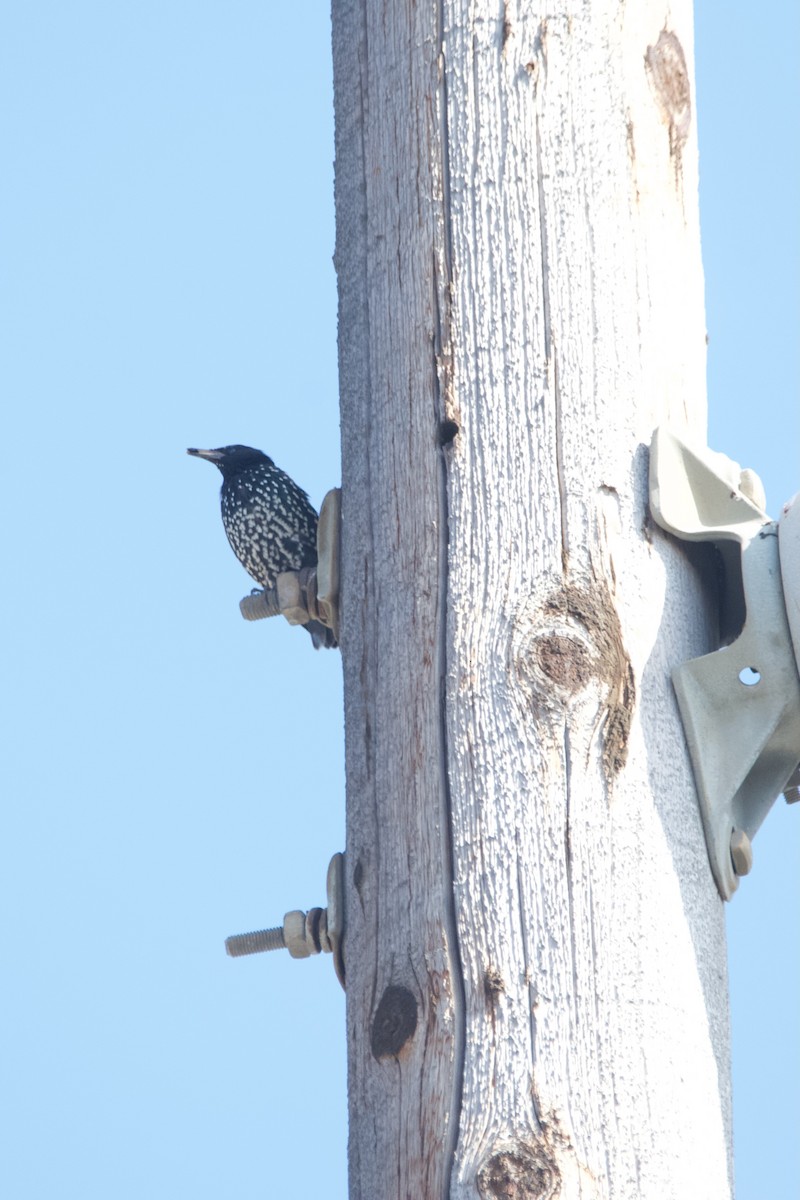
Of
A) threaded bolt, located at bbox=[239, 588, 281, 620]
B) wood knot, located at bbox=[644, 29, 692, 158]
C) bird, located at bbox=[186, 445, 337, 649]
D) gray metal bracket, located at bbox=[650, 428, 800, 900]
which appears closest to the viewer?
gray metal bracket, located at bbox=[650, 428, 800, 900]

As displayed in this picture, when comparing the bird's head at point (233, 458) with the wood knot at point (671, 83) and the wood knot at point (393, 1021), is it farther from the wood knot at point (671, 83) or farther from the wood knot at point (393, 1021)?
A: the wood knot at point (393, 1021)

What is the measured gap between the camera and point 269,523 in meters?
4.59

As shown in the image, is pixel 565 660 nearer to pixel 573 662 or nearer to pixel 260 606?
pixel 573 662

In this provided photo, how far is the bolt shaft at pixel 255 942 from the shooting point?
238 cm

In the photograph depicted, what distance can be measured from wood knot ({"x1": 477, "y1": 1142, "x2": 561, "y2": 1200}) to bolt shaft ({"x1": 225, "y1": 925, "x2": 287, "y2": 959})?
0.58 metres

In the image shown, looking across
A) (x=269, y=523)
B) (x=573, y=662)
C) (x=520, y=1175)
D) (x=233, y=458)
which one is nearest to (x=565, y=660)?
(x=573, y=662)

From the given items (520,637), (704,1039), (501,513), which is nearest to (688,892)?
(704,1039)

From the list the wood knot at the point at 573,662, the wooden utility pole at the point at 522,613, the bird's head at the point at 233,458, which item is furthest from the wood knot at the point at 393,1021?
the bird's head at the point at 233,458

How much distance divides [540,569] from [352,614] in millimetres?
297

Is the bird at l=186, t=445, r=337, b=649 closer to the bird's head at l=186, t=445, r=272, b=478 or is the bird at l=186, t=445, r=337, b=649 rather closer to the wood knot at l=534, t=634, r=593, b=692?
the bird's head at l=186, t=445, r=272, b=478

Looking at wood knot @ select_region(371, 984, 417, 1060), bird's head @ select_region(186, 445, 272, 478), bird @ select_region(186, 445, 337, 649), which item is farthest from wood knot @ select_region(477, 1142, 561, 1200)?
bird's head @ select_region(186, 445, 272, 478)

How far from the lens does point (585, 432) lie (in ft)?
7.04

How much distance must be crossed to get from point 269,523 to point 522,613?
2.59 meters

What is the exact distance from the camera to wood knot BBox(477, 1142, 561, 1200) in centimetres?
184
